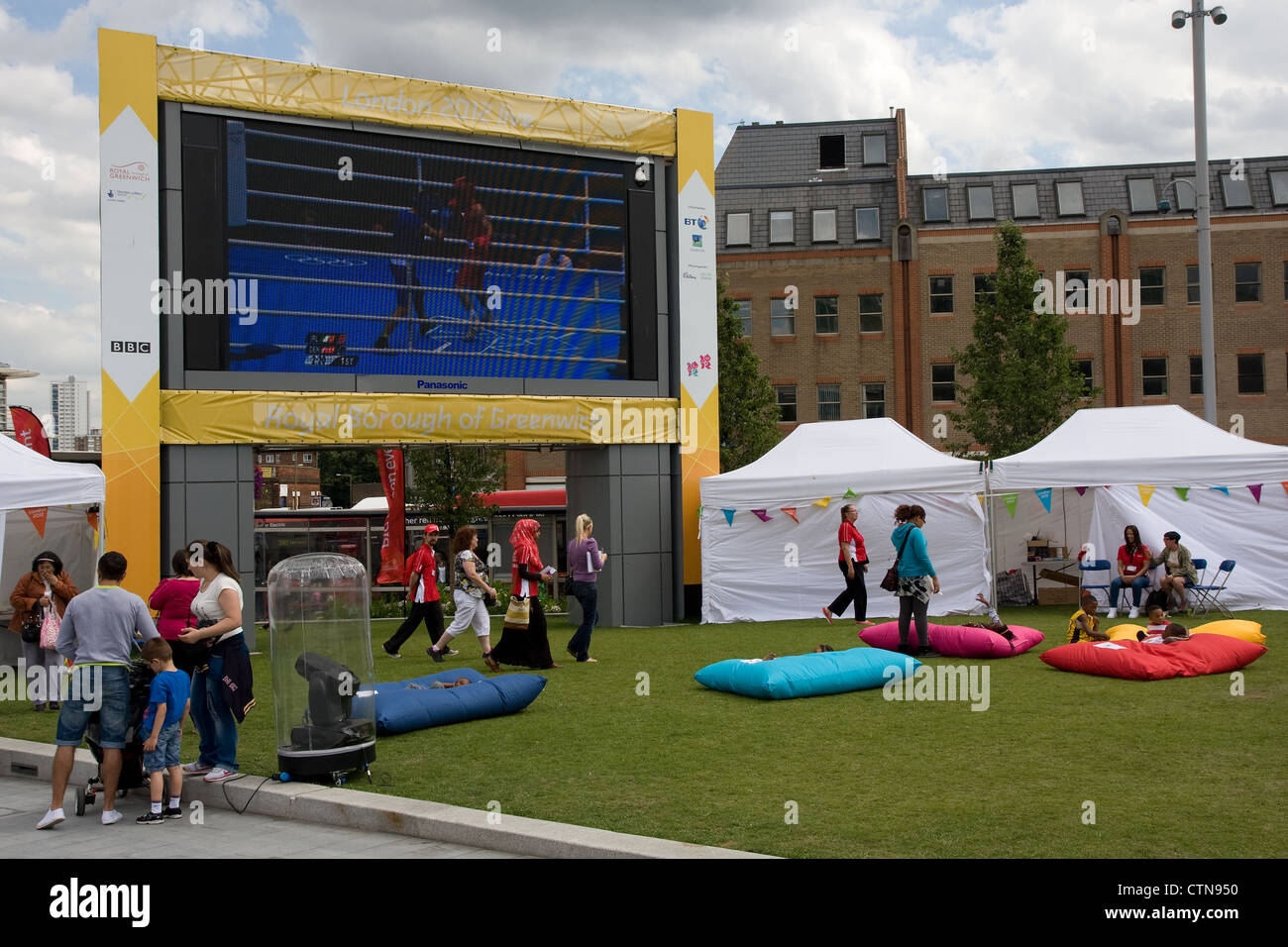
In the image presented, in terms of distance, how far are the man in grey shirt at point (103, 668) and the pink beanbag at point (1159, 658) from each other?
8979mm

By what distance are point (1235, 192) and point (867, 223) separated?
1421cm

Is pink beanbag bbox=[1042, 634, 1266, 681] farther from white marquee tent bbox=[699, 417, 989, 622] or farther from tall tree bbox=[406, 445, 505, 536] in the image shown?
tall tree bbox=[406, 445, 505, 536]

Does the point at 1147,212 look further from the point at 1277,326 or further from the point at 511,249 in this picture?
the point at 511,249

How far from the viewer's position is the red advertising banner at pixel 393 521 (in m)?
25.3

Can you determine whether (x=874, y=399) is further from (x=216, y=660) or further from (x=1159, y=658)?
(x=216, y=660)

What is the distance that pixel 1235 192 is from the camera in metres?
46.7

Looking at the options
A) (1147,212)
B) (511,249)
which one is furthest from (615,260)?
(1147,212)

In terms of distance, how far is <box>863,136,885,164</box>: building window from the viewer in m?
49.8

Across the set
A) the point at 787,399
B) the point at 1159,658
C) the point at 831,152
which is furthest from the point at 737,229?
the point at 1159,658

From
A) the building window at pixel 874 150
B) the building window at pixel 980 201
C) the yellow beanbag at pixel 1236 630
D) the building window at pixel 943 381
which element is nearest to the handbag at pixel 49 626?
the yellow beanbag at pixel 1236 630

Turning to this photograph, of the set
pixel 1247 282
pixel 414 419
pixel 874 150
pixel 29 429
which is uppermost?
pixel 874 150

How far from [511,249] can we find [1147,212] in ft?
117

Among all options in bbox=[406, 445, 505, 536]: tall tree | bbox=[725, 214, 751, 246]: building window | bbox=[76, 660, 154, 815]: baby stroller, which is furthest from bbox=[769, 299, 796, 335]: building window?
bbox=[76, 660, 154, 815]: baby stroller

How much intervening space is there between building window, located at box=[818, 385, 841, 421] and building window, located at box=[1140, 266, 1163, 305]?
11.9m
